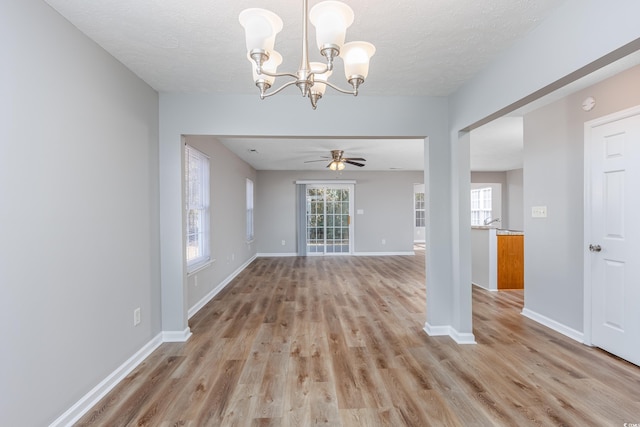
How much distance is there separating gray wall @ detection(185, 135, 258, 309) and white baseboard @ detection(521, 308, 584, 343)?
4043 millimetres

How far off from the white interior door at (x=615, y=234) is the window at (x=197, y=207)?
423 cm

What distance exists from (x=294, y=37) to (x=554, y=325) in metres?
3.73

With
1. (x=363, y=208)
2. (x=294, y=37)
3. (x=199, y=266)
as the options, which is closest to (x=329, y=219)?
(x=363, y=208)

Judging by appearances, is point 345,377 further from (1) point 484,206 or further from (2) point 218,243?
(1) point 484,206

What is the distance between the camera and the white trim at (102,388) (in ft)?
5.69

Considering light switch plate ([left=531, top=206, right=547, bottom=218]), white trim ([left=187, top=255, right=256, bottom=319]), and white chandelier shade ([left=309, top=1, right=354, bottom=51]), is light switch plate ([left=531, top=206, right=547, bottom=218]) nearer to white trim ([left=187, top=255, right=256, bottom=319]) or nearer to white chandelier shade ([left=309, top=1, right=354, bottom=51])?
white chandelier shade ([left=309, top=1, right=354, bottom=51])

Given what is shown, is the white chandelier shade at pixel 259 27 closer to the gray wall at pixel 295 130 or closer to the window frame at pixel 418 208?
the gray wall at pixel 295 130

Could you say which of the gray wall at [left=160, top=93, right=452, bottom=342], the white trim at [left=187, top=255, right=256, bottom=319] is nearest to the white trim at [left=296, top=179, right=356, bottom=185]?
the white trim at [left=187, top=255, right=256, bottom=319]

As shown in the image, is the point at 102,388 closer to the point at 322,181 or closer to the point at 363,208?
the point at 322,181

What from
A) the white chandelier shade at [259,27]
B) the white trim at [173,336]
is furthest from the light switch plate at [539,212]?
the white trim at [173,336]

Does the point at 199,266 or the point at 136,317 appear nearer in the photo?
the point at 136,317

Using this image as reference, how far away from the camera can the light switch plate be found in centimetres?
329

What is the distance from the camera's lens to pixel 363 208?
8.45 metres

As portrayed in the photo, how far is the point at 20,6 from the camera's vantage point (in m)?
1.47
